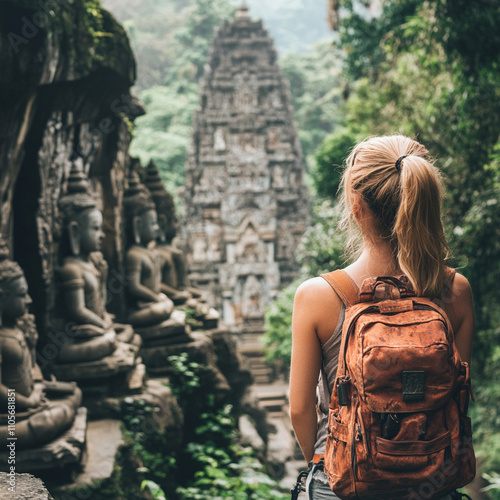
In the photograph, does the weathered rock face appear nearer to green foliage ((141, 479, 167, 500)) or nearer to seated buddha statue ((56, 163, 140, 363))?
seated buddha statue ((56, 163, 140, 363))

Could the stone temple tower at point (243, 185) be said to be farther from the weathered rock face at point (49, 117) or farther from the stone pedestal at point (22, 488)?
the stone pedestal at point (22, 488)

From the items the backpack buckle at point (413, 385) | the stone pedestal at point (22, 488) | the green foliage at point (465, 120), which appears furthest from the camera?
the green foliage at point (465, 120)

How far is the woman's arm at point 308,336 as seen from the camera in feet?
5.90

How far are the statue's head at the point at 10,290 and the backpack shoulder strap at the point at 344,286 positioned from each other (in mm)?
2711

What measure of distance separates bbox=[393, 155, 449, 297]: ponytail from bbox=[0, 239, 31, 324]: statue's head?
9.32ft

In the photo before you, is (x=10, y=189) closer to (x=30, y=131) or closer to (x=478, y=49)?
(x=30, y=131)

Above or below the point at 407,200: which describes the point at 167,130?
above

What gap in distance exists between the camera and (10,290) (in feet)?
13.2

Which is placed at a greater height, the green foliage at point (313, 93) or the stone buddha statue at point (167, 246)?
Result: the green foliage at point (313, 93)

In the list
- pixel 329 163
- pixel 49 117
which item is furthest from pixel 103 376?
pixel 329 163

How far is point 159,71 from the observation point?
37.7 meters

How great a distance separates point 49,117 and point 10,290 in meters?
2.10

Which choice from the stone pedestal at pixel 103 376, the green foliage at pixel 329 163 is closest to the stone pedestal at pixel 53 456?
the stone pedestal at pixel 103 376

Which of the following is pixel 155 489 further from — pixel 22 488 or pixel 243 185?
pixel 243 185
